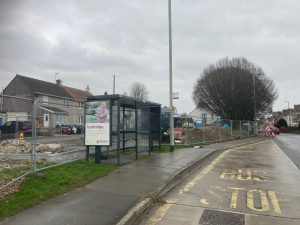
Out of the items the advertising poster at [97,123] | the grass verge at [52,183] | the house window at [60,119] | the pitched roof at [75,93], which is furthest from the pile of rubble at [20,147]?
the pitched roof at [75,93]

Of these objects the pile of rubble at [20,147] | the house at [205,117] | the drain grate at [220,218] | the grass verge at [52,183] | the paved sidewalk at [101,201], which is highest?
the house at [205,117]

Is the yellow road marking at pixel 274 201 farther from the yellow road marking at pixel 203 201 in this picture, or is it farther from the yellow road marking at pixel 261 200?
the yellow road marking at pixel 203 201

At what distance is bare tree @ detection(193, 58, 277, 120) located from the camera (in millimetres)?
A: 55688

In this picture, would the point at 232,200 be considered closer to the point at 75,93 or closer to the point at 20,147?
the point at 20,147

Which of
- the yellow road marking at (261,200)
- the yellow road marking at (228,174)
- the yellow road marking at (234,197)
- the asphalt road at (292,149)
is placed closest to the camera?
the yellow road marking at (261,200)

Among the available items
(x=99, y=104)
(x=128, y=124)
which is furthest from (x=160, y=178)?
(x=128, y=124)

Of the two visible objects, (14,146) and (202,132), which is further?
(202,132)

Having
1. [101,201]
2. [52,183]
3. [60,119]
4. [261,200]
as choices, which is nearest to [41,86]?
[60,119]

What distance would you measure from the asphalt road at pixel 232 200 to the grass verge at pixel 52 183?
2.07m

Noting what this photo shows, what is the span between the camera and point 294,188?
31.8 feet

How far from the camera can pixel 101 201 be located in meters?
7.11

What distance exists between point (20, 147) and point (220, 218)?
9439mm

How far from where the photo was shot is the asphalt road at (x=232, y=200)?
6617 millimetres

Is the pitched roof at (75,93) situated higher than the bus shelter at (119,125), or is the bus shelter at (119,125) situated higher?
the pitched roof at (75,93)
